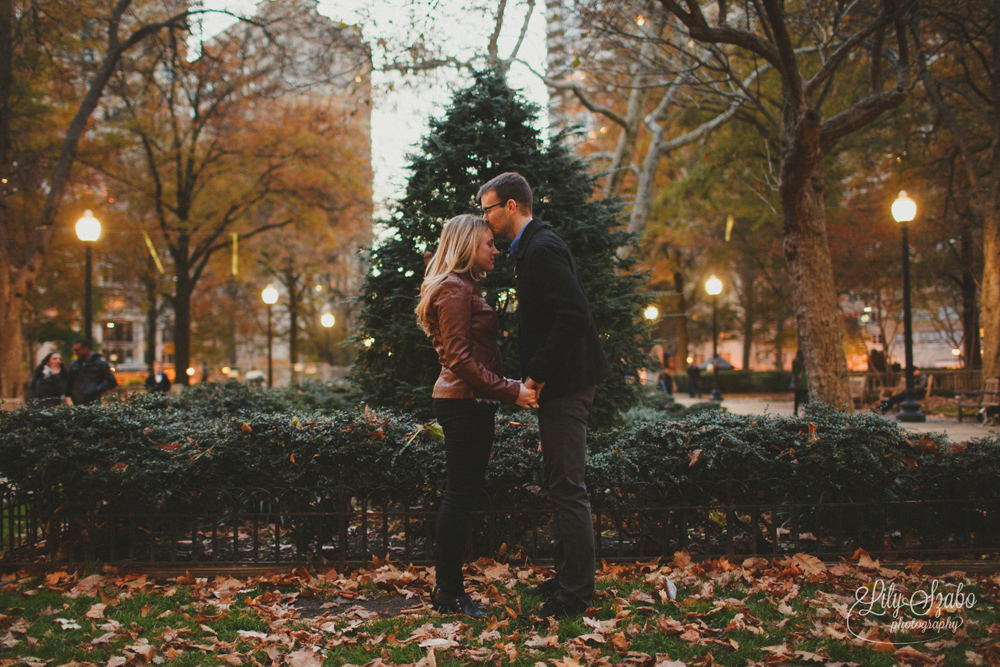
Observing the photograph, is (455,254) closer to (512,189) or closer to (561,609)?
(512,189)

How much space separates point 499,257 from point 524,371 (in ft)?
8.46

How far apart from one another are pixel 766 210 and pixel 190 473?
61.5 feet

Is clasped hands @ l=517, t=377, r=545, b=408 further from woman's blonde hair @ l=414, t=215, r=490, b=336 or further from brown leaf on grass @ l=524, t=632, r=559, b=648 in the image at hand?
brown leaf on grass @ l=524, t=632, r=559, b=648

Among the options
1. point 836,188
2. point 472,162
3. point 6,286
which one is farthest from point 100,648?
point 836,188

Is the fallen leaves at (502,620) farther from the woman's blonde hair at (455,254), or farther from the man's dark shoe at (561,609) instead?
the woman's blonde hair at (455,254)

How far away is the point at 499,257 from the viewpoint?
5.88 metres

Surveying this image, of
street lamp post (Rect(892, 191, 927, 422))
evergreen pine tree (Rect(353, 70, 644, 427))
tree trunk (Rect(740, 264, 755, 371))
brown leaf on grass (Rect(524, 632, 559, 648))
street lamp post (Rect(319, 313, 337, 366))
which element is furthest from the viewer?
tree trunk (Rect(740, 264, 755, 371))

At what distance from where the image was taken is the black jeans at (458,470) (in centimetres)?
346

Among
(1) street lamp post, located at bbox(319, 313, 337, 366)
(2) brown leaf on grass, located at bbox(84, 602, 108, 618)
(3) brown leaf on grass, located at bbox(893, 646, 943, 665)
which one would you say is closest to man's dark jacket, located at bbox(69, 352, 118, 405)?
(2) brown leaf on grass, located at bbox(84, 602, 108, 618)

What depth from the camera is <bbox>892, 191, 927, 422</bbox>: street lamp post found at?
13.4 metres

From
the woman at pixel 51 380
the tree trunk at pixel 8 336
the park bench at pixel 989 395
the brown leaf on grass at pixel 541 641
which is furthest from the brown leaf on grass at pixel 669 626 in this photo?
the park bench at pixel 989 395

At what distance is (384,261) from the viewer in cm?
623

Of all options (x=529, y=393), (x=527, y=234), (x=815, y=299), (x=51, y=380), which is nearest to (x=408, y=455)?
(x=529, y=393)

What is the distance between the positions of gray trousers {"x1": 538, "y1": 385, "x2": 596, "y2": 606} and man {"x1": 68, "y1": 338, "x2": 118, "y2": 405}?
1003 centimetres
